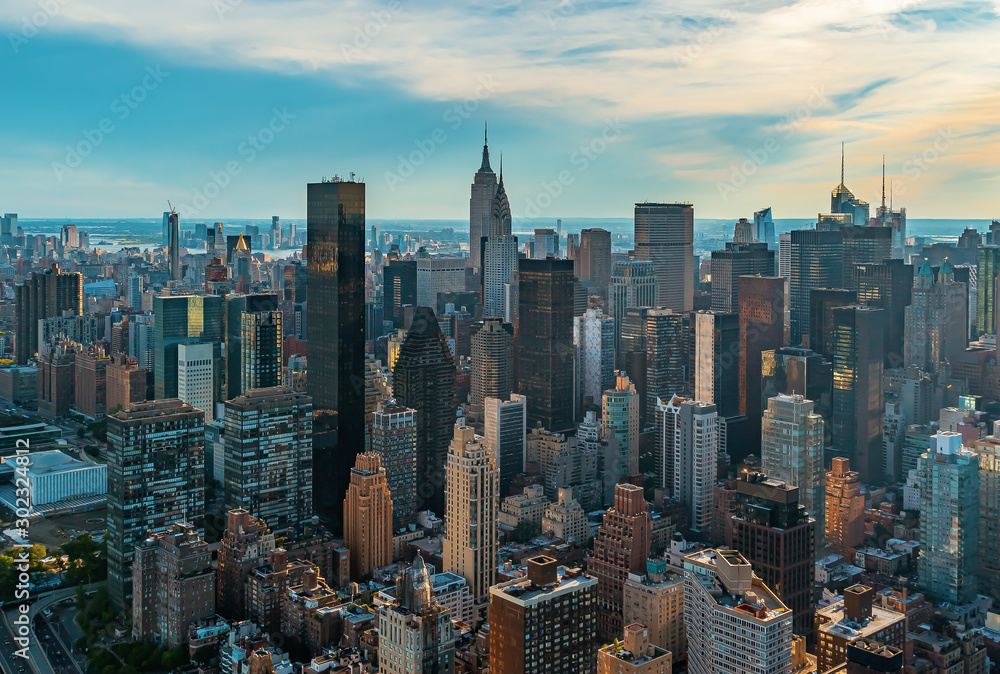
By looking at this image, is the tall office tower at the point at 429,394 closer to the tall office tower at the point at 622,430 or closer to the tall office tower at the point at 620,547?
the tall office tower at the point at 622,430

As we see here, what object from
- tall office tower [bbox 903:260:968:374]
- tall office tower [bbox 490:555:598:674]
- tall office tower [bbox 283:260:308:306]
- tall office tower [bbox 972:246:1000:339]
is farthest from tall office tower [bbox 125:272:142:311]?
tall office tower [bbox 972:246:1000:339]

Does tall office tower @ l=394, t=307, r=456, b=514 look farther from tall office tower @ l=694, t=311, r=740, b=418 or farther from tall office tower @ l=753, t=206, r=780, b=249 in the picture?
tall office tower @ l=753, t=206, r=780, b=249

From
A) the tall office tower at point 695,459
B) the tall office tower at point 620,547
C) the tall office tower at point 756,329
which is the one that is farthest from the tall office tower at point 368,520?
the tall office tower at point 756,329

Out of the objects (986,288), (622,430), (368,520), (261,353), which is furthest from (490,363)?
(986,288)

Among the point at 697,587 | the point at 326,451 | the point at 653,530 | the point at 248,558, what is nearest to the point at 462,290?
the point at 326,451

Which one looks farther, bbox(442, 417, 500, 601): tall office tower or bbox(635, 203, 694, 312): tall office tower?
bbox(635, 203, 694, 312): tall office tower

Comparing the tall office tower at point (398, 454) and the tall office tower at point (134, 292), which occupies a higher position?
the tall office tower at point (134, 292)
